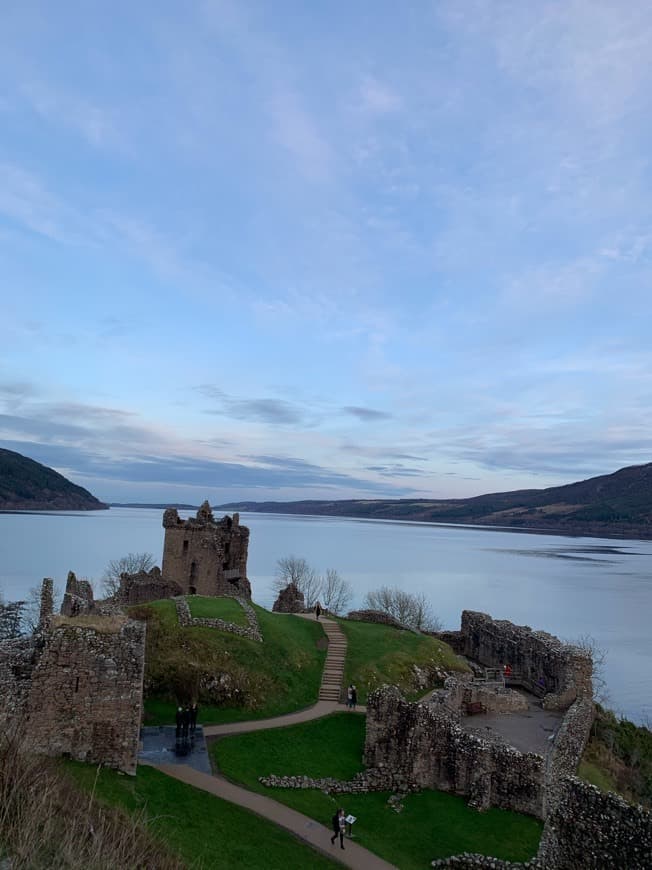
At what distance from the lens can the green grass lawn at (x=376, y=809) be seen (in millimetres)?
18312

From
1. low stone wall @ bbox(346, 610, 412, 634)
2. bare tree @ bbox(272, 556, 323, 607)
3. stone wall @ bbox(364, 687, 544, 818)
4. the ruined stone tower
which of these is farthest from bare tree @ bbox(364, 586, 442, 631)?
stone wall @ bbox(364, 687, 544, 818)

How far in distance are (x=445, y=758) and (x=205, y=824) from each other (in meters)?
9.52

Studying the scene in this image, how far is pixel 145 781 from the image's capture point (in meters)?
17.8

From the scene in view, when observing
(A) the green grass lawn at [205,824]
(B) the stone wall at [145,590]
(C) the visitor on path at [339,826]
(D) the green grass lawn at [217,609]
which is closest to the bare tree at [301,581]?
(B) the stone wall at [145,590]

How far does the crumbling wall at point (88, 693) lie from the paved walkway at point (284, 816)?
3111mm

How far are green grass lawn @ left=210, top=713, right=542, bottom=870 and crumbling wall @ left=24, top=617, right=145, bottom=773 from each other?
5280 mm

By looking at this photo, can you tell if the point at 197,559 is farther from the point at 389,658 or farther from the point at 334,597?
the point at 334,597

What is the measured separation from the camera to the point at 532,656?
3784cm

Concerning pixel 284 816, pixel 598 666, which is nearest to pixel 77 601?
pixel 284 816

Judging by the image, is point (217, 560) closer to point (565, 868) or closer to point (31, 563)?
point (565, 868)

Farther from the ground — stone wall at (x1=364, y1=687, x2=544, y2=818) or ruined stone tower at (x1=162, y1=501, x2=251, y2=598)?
ruined stone tower at (x1=162, y1=501, x2=251, y2=598)

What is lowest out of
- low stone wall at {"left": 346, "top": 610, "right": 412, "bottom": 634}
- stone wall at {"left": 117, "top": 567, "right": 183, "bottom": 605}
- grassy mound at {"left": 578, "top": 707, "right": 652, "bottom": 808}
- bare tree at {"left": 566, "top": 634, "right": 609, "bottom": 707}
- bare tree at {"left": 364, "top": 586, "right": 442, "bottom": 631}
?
bare tree at {"left": 566, "top": 634, "right": 609, "bottom": 707}

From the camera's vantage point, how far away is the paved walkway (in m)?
17.0

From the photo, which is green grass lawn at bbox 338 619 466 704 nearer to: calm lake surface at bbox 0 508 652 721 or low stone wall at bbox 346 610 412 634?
low stone wall at bbox 346 610 412 634
